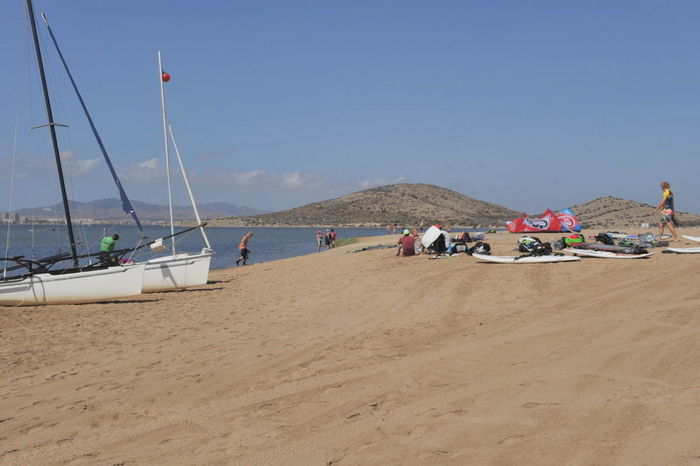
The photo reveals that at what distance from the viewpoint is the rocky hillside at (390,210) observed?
111m

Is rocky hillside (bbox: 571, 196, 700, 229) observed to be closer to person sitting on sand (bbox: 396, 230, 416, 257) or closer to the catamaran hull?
person sitting on sand (bbox: 396, 230, 416, 257)

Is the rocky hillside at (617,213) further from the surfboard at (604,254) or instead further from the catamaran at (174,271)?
the catamaran at (174,271)

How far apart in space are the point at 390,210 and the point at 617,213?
245 feet

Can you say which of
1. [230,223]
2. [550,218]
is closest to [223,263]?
[550,218]

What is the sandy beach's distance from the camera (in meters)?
3.79

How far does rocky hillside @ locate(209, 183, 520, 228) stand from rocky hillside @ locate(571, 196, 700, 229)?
4805cm

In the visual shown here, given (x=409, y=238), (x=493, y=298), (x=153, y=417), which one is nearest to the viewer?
(x=153, y=417)

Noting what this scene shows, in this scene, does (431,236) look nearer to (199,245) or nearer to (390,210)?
(199,245)

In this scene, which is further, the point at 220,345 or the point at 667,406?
the point at 220,345

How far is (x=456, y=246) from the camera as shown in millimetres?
16641

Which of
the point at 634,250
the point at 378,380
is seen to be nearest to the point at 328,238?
the point at 634,250

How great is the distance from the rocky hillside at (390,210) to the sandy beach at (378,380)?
90.8m

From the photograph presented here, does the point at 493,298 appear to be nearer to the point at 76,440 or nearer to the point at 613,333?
the point at 613,333

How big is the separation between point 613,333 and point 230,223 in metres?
127
